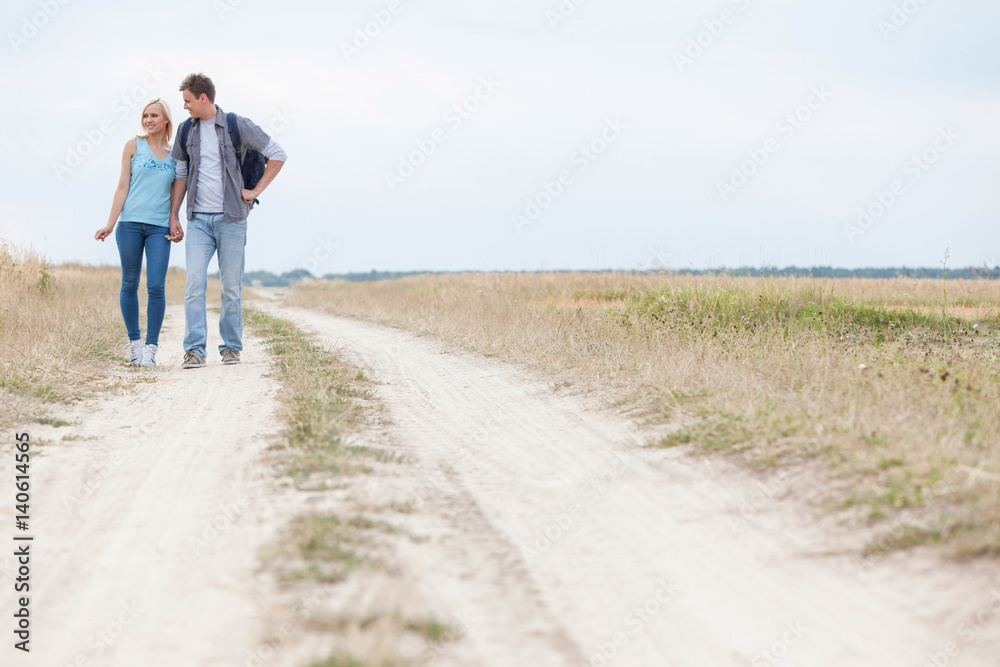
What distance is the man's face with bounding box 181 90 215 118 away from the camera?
685cm

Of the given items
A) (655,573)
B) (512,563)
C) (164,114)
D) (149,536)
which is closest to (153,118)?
(164,114)

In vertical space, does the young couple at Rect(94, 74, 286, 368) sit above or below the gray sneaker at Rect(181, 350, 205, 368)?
above

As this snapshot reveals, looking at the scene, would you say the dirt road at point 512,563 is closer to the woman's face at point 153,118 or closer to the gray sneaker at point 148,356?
the gray sneaker at point 148,356

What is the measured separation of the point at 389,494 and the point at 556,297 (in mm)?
12510

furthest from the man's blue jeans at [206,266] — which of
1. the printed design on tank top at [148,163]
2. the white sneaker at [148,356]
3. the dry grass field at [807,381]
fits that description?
the dry grass field at [807,381]

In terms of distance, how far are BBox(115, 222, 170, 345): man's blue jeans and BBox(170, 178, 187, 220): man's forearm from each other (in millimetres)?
158

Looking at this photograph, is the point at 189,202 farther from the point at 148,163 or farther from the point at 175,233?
the point at 148,163

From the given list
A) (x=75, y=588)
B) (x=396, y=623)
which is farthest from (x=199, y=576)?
(x=396, y=623)

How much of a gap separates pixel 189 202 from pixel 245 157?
26.6 inches

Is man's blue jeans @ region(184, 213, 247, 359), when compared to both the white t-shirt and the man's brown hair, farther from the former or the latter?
the man's brown hair

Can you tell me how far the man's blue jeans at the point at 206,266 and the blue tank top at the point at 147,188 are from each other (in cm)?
31

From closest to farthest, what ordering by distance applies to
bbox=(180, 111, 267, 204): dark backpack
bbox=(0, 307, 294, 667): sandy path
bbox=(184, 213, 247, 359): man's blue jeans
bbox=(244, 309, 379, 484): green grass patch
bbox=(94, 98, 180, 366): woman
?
bbox=(0, 307, 294, 667): sandy path < bbox=(244, 309, 379, 484): green grass patch < bbox=(94, 98, 180, 366): woman < bbox=(180, 111, 267, 204): dark backpack < bbox=(184, 213, 247, 359): man's blue jeans

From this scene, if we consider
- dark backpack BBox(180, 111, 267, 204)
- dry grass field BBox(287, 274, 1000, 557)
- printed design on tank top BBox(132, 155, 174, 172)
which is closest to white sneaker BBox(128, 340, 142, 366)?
printed design on tank top BBox(132, 155, 174, 172)

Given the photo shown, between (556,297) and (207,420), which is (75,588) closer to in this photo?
(207,420)
